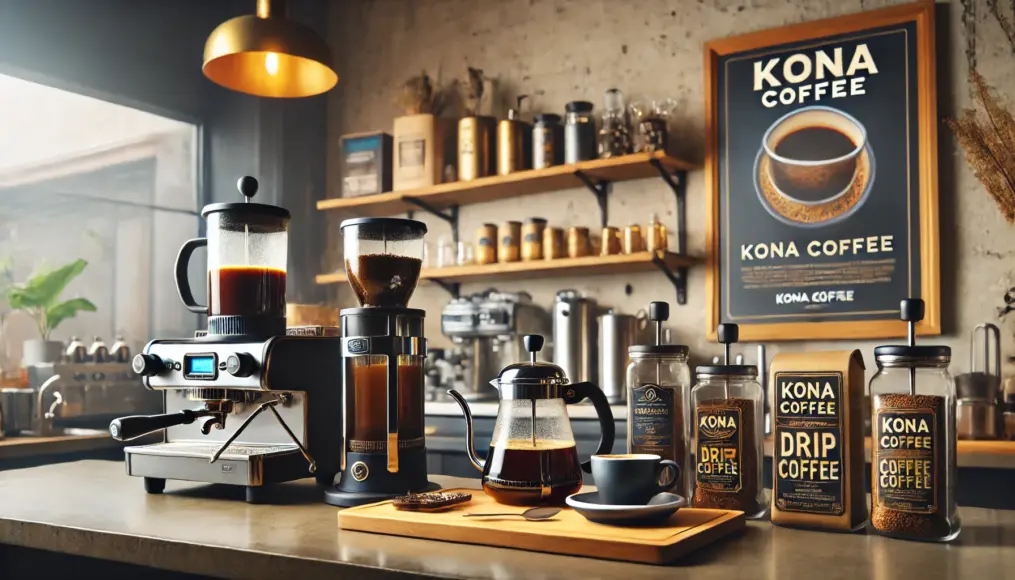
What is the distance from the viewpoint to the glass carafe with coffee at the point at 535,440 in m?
1.33

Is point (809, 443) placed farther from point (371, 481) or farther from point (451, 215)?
point (451, 215)

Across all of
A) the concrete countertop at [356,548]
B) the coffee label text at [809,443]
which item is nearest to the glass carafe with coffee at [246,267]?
the concrete countertop at [356,548]

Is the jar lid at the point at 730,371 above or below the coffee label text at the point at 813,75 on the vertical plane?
below

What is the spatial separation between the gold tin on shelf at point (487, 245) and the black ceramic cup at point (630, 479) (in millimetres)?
2857

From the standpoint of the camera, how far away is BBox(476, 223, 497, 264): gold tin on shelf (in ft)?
13.2

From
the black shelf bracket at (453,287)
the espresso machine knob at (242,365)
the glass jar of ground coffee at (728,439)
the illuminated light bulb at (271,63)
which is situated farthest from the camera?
the black shelf bracket at (453,287)

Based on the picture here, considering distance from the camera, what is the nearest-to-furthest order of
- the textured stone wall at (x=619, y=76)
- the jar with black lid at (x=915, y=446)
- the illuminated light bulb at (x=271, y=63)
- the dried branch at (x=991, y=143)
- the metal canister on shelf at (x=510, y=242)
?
the jar with black lid at (x=915, y=446) < the illuminated light bulb at (x=271, y=63) < the dried branch at (x=991, y=143) < the textured stone wall at (x=619, y=76) < the metal canister on shelf at (x=510, y=242)

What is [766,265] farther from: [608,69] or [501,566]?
[501,566]

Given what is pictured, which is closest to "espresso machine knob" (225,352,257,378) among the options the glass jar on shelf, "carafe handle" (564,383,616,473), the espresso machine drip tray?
the espresso machine drip tray

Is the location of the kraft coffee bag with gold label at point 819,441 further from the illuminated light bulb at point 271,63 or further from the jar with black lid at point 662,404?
the illuminated light bulb at point 271,63

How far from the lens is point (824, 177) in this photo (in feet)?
11.6

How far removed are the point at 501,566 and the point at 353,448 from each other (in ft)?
1.68

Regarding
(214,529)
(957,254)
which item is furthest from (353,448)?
(957,254)

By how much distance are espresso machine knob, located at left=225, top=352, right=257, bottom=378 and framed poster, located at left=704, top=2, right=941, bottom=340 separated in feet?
8.23
